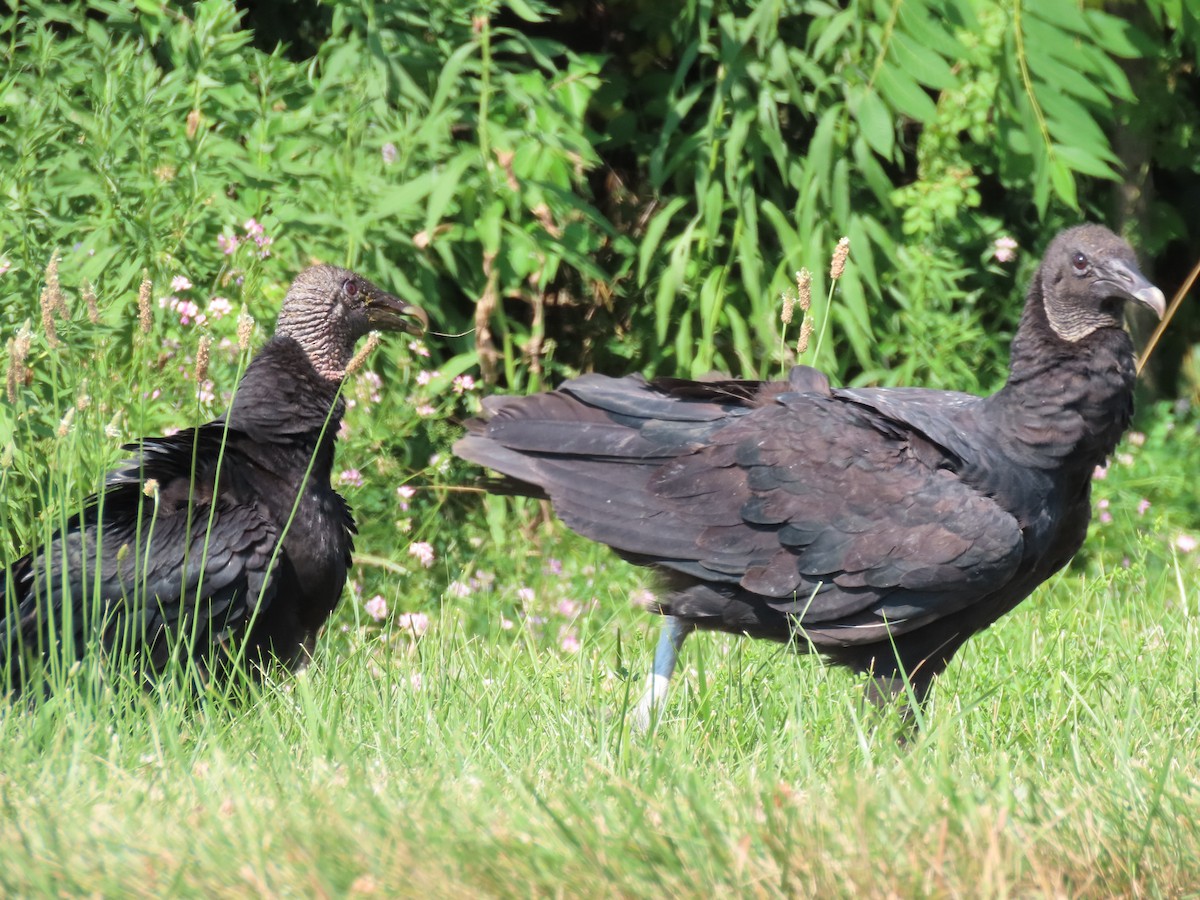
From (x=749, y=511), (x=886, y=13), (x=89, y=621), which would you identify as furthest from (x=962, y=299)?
(x=89, y=621)

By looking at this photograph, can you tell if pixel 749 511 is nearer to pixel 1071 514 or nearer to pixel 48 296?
pixel 1071 514

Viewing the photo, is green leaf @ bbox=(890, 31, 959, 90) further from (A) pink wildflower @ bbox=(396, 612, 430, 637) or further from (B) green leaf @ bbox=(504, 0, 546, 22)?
(A) pink wildflower @ bbox=(396, 612, 430, 637)

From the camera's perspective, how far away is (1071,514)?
3324mm

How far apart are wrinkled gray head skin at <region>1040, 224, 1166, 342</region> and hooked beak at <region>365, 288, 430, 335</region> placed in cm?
153

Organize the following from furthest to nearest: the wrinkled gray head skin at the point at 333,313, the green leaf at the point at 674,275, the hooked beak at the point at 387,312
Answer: the green leaf at the point at 674,275 < the hooked beak at the point at 387,312 < the wrinkled gray head skin at the point at 333,313

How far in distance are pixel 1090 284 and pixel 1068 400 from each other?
0.28 metres

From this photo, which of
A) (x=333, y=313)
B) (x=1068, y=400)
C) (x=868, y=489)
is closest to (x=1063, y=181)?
(x=1068, y=400)

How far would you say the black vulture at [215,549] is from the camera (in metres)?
3.05

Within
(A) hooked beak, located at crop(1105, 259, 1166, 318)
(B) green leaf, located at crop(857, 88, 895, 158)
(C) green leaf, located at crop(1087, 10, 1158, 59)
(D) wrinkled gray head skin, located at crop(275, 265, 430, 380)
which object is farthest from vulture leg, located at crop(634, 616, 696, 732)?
(C) green leaf, located at crop(1087, 10, 1158, 59)

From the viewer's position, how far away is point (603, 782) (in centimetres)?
234

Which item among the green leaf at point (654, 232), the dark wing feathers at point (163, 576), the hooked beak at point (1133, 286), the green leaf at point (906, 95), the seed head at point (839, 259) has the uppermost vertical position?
the green leaf at point (906, 95)

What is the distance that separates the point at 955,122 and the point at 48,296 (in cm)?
334

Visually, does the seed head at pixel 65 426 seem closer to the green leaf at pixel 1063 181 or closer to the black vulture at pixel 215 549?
the black vulture at pixel 215 549

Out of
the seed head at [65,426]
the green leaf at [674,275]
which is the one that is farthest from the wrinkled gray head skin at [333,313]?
the green leaf at [674,275]
